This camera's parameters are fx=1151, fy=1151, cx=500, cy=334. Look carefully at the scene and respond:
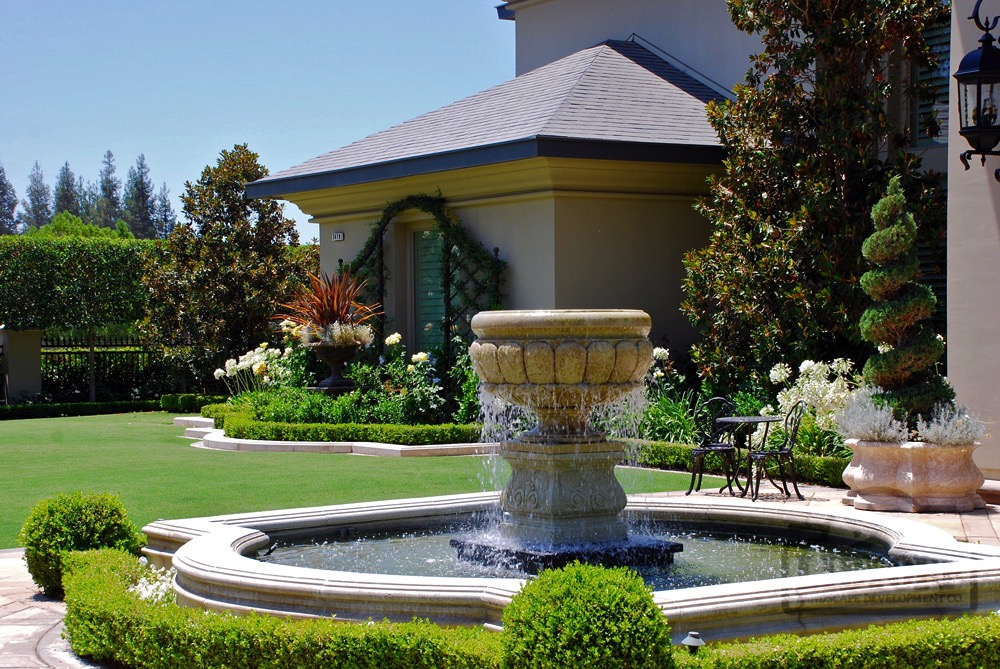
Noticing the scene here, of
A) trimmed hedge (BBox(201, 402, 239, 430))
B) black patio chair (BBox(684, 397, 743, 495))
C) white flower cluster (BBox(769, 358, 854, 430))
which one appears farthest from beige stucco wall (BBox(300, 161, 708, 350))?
trimmed hedge (BBox(201, 402, 239, 430))

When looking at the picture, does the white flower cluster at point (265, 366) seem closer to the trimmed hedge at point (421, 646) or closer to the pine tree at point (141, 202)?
the trimmed hedge at point (421, 646)

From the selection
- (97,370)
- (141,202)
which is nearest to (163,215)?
(141,202)

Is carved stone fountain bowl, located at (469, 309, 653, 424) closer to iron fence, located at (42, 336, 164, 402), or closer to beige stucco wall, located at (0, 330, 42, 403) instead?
iron fence, located at (42, 336, 164, 402)

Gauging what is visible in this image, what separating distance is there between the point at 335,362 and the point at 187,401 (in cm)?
843

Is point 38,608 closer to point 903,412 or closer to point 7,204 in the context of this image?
point 903,412

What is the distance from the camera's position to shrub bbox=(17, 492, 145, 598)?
24.9 feet

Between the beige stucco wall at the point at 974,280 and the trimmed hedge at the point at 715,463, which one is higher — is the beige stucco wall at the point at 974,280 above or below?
above

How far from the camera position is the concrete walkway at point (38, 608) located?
6.28 m

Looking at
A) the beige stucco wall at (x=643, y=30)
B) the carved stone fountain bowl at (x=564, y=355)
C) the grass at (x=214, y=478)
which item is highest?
the beige stucco wall at (x=643, y=30)

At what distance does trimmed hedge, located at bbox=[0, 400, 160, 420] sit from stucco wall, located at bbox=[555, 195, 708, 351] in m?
14.1

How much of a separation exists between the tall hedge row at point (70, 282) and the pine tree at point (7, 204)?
79183 mm

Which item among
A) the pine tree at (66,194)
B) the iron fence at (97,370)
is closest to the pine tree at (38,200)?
the pine tree at (66,194)

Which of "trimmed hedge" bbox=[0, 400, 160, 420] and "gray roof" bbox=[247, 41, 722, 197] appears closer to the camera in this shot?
"gray roof" bbox=[247, 41, 722, 197]

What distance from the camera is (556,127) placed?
645 inches
